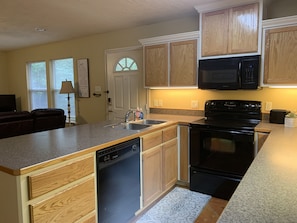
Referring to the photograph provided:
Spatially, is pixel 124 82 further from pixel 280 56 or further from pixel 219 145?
pixel 280 56

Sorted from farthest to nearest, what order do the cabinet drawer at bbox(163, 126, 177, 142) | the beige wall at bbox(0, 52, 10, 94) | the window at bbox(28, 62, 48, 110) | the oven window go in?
the beige wall at bbox(0, 52, 10, 94) → the window at bbox(28, 62, 48, 110) → the cabinet drawer at bbox(163, 126, 177, 142) → the oven window

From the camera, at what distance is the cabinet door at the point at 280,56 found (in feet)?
8.20

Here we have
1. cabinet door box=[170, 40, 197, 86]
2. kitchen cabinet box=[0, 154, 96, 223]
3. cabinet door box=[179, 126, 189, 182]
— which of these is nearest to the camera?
kitchen cabinet box=[0, 154, 96, 223]

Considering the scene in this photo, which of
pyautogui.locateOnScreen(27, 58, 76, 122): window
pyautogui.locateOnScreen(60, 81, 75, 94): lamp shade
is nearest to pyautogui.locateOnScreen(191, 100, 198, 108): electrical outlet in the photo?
pyautogui.locateOnScreen(60, 81, 75, 94): lamp shade

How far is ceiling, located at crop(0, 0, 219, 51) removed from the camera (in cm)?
292

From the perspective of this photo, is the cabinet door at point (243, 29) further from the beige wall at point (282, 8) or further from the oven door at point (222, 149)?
the oven door at point (222, 149)

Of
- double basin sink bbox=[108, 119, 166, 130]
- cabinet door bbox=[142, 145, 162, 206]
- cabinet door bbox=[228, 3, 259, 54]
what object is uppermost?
cabinet door bbox=[228, 3, 259, 54]

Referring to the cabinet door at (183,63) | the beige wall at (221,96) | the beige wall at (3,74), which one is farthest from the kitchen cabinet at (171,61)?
the beige wall at (3,74)

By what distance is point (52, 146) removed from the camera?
5.72ft

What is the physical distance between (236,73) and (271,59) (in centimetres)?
40

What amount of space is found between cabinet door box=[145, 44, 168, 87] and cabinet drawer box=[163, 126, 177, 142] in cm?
74

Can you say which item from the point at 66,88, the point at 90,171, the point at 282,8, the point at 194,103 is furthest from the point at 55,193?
the point at 66,88

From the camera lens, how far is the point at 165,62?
10.9 feet

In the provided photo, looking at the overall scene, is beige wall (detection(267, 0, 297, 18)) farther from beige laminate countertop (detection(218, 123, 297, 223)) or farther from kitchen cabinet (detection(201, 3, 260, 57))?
beige laminate countertop (detection(218, 123, 297, 223))
